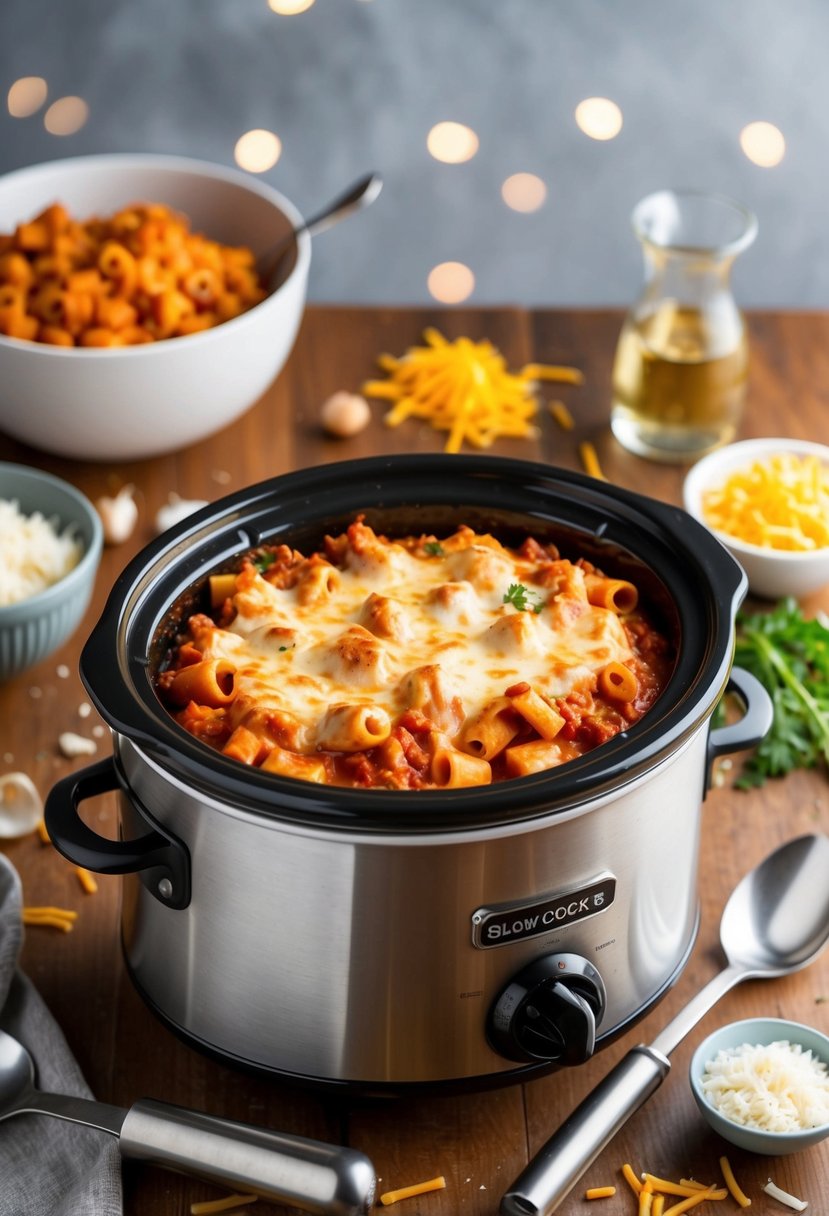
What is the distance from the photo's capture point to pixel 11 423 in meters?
2.52

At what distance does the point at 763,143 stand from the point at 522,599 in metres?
2.79

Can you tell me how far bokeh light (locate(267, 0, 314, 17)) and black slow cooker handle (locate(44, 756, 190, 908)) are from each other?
270cm

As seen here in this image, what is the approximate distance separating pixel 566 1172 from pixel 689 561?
660 mm

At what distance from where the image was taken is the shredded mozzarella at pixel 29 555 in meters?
2.14

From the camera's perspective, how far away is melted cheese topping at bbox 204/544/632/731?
1531 millimetres

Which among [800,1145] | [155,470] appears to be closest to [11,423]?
[155,470]

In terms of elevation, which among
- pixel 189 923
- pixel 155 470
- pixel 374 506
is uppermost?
pixel 374 506

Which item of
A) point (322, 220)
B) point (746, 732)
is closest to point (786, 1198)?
point (746, 732)

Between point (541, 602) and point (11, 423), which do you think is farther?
point (11, 423)

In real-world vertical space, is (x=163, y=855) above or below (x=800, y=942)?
above

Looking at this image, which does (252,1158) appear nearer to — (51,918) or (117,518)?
(51,918)

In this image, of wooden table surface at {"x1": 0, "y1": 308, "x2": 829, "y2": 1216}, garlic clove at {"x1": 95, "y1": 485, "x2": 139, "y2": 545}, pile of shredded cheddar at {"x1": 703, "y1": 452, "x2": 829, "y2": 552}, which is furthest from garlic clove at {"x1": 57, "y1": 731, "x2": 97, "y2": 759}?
pile of shredded cheddar at {"x1": 703, "y1": 452, "x2": 829, "y2": 552}

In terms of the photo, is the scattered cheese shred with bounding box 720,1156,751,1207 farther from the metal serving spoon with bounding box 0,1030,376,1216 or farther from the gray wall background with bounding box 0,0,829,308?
the gray wall background with bounding box 0,0,829,308

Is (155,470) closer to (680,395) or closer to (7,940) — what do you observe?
(680,395)
